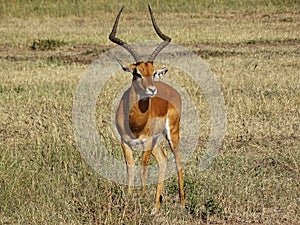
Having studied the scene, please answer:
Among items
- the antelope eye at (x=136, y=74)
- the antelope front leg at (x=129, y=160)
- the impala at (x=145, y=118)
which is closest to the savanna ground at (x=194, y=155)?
the antelope front leg at (x=129, y=160)

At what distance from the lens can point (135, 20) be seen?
93.7 feet

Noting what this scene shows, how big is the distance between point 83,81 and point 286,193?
7.30 meters

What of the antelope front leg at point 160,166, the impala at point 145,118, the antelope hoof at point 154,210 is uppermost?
the impala at point 145,118

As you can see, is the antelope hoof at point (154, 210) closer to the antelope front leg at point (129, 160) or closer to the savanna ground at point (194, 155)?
the savanna ground at point (194, 155)

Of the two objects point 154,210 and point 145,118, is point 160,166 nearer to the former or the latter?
point 145,118

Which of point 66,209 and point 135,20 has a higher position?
point 135,20

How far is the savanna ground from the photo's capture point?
231 inches

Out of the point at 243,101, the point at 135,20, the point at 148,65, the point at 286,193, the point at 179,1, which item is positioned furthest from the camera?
the point at 179,1

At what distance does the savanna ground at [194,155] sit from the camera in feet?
19.2

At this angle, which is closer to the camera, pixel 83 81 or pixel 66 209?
pixel 66 209

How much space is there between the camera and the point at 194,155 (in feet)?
26.6

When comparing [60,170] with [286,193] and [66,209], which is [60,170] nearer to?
[66,209]

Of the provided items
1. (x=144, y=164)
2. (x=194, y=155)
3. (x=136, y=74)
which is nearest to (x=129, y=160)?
(x=144, y=164)

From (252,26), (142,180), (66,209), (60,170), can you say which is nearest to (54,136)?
(60,170)
